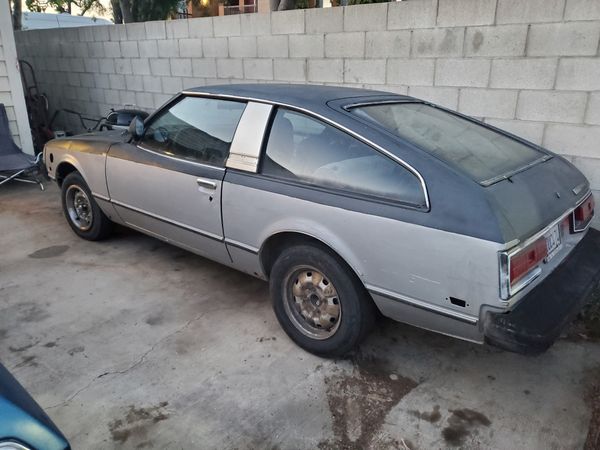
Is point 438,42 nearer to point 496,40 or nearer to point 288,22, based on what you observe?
point 496,40

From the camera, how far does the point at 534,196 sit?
8.04 feet

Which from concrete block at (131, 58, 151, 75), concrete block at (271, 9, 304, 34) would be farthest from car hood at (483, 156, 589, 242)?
concrete block at (131, 58, 151, 75)

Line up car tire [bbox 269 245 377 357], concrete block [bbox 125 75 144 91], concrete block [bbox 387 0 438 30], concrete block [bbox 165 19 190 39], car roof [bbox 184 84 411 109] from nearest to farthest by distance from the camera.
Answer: car tire [bbox 269 245 377 357], car roof [bbox 184 84 411 109], concrete block [bbox 387 0 438 30], concrete block [bbox 165 19 190 39], concrete block [bbox 125 75 144 91]

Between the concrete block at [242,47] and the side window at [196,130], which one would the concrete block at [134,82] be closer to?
the concrete block at [242,47]

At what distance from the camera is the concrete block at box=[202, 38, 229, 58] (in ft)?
20.4

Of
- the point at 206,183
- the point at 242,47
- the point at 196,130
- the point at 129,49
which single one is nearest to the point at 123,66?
the point at 129,49

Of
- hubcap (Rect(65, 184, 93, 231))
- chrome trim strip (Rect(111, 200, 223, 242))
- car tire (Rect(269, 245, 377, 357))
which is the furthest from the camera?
hubcap (Rect(65, 184, 93, 231))

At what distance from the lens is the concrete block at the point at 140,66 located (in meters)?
7.32

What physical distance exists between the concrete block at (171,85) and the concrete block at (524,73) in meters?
4.49

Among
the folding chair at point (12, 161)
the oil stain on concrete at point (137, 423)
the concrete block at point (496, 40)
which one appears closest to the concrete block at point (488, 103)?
the concrete block at point (496, 40)

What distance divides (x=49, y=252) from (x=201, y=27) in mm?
3640

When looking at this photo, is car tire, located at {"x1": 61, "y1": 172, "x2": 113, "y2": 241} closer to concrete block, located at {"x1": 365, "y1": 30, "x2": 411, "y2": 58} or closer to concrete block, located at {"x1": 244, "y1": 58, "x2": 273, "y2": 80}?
concrete block, located at {"x1": 244, "y1": 58, "x2": 273, "y2": 80}

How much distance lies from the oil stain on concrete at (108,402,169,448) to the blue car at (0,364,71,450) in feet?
3.23

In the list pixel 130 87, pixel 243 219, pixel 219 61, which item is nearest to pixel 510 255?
pixel 243 219
